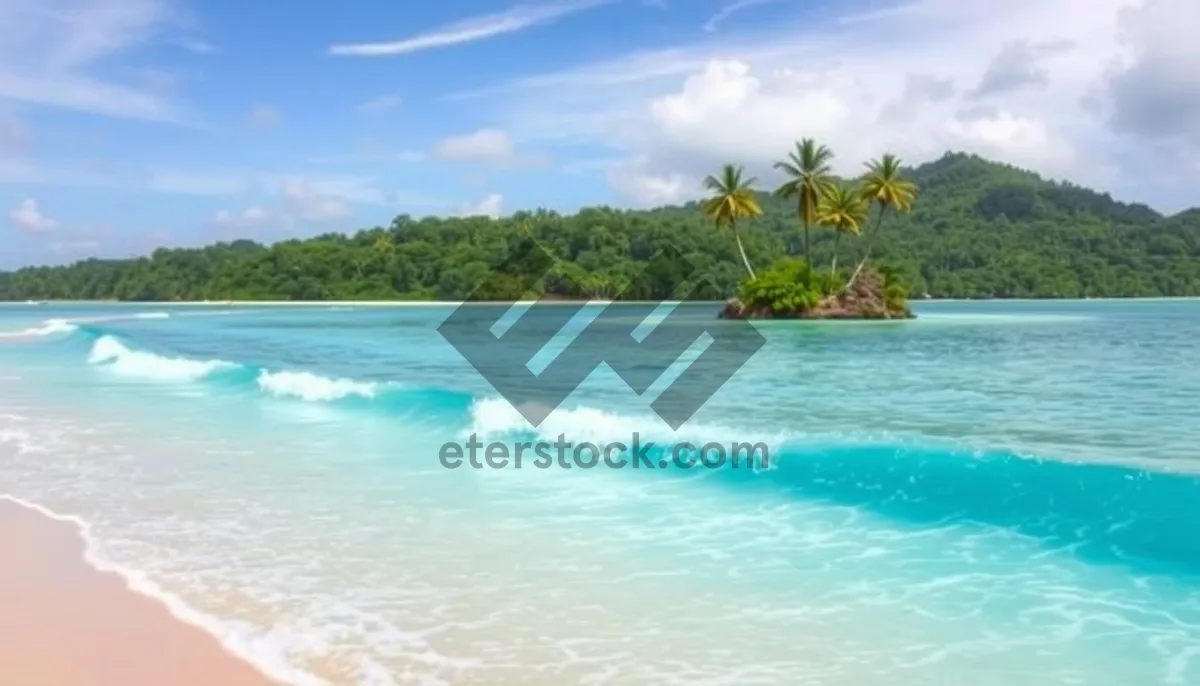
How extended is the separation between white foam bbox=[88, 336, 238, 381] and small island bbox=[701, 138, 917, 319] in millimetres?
42824

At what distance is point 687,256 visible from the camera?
13062 cm

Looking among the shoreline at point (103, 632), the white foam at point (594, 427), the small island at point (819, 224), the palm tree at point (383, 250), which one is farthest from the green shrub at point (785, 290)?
the palm tree at point (383, 250)

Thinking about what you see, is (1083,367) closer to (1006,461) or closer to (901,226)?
(1006,461)

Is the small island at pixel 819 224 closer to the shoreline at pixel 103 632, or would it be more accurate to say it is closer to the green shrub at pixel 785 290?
the green shrub at pixel 785 290

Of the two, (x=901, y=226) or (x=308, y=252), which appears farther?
(x=901, y=226)

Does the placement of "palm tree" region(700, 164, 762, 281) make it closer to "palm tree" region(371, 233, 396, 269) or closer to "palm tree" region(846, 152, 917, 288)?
"palm tree" region(846, 152, 917, 288)

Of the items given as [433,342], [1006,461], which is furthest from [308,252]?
[1006,461]

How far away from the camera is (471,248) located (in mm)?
151125

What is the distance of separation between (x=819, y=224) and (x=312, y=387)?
51042mm

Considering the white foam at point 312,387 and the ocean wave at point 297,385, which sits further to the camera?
the white foam at point 312,387

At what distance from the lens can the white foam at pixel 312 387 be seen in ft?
77.3

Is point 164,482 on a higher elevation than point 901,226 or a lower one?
lower

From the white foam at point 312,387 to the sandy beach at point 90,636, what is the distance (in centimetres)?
1422

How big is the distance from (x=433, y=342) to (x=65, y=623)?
131 ft
